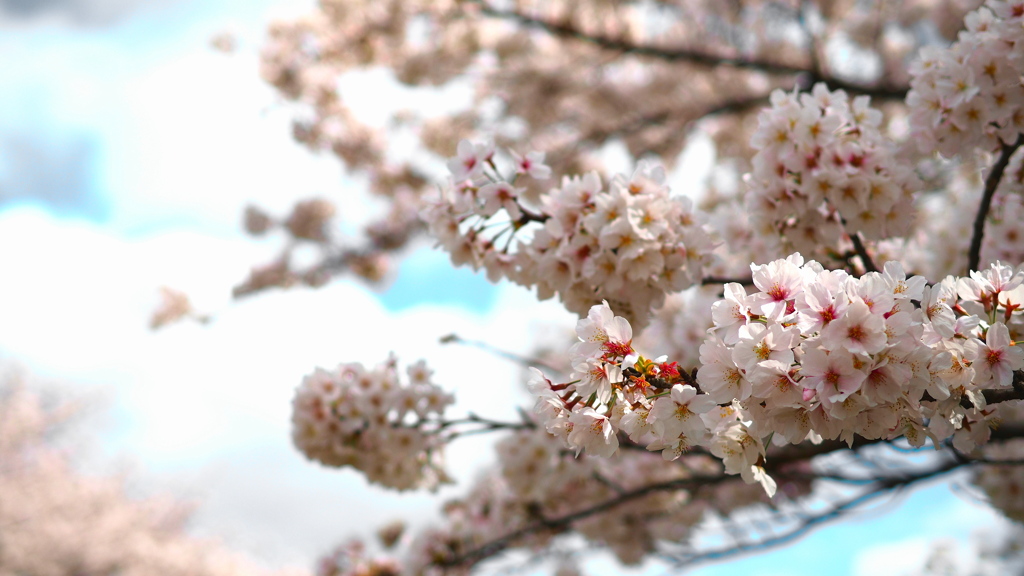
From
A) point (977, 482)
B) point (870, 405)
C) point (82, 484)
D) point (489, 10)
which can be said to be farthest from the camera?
point (82, 484)

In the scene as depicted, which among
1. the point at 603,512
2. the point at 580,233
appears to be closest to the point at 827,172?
the point at 580,233

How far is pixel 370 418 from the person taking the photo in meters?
2.74

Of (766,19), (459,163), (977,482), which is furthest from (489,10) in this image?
(977,482)

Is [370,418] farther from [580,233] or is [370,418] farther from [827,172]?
[827,172]

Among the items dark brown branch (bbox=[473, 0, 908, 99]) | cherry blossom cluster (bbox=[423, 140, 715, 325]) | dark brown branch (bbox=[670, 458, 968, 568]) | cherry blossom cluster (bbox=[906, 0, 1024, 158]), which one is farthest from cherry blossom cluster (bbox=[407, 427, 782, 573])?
dark brown branch (bbox=[473, 0, 908, 99])

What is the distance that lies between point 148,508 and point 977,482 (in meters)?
25.4

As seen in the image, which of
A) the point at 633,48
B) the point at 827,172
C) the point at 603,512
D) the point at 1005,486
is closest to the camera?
the point at 827,172

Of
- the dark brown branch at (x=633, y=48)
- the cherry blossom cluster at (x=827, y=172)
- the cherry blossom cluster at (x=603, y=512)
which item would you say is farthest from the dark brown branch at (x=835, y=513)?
the dark brown branch at (x=633, y=48)

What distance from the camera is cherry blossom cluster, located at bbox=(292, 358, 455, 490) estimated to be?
274 cm

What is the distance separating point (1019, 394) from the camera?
1.18 metres

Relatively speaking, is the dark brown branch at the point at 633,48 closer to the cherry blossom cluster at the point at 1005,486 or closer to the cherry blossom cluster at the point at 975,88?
the cherry blossom cluster at the point at 1005,486

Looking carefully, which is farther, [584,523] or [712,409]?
[584,523]

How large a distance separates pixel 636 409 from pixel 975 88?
1723 mm

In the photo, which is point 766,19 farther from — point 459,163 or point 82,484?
point 82,484
